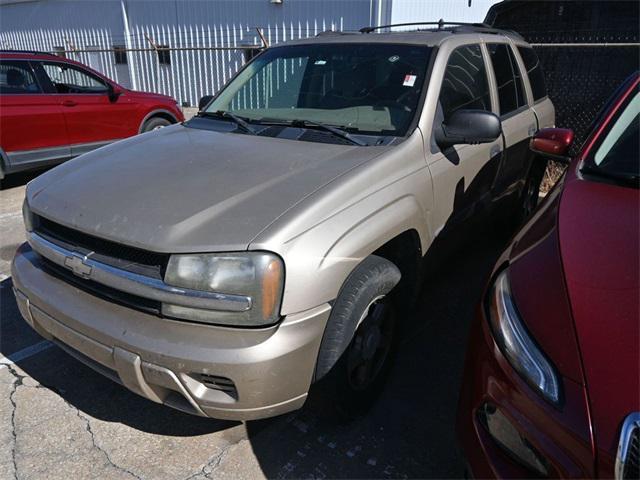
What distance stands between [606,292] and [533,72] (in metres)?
3.73

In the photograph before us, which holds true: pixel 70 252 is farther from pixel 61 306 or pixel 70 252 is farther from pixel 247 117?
pixel 247 117

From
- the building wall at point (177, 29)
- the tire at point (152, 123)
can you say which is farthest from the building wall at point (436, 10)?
the tire at point (152, 123)

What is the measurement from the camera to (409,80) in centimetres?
303

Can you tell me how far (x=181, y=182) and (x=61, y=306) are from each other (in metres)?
0.77

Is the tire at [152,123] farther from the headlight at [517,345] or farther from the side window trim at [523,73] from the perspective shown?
the headlight at [517,345]

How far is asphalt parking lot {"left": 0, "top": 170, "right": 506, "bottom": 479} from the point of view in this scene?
227 centimetres

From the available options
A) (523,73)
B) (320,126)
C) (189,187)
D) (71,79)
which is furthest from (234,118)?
(71,79)

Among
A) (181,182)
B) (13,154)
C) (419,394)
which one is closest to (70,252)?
(181,182)

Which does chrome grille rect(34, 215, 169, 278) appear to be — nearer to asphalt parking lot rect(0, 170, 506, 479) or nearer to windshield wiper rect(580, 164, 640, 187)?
asphalt parking lot rect(0, 170, 506, 479)

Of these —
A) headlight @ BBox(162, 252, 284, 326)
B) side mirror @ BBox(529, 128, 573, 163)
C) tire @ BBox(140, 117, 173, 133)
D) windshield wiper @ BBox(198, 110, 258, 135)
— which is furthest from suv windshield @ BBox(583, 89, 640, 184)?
tire @ BBox(140, 117, 173, 133)

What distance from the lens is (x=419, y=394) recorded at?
110 inches

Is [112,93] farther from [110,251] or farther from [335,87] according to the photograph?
[110,251]

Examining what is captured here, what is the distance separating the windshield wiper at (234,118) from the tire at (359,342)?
130 cm

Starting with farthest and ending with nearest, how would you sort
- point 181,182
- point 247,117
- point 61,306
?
point 247,117, point 181,182, point 61,306
